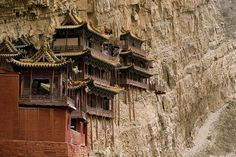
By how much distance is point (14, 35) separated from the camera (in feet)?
133

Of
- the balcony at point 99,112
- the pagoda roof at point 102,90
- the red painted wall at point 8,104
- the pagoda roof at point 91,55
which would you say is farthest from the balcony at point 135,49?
the red painted wall at point 8,104

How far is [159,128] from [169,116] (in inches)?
191

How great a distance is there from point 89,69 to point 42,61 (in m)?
11.6

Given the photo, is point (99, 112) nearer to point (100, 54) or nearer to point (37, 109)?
point (100, 54)

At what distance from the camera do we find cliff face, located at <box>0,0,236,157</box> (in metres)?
41.7

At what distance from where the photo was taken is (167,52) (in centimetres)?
5922

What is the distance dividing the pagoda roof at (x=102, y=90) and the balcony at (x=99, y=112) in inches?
49.2

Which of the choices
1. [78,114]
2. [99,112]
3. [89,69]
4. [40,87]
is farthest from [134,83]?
[40,87]

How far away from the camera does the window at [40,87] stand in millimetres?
27844

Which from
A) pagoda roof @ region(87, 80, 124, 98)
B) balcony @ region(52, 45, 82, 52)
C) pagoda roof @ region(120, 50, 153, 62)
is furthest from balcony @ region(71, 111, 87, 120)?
pagoda roof @ region(120, 50, 153, 62)

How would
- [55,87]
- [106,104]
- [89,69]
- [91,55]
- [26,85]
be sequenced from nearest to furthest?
[26,85], [55,87], [91,55], [89,69], [106,104]

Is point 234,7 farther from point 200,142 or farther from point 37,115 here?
point 37,115

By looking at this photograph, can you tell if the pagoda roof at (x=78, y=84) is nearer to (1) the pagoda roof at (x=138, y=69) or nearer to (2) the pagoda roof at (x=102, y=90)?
(2) the pagoda roof at (x=102, y=90)

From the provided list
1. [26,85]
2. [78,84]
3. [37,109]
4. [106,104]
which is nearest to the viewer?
[37,109]
